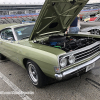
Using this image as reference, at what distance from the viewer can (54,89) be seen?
2691mm

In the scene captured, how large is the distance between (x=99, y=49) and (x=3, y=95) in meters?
2.66

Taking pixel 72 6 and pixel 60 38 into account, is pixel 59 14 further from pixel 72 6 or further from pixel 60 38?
pixel 60 38

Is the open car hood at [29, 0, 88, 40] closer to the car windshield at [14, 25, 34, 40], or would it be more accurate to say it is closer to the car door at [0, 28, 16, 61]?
the car windshield at [14, 25, 34, 40]

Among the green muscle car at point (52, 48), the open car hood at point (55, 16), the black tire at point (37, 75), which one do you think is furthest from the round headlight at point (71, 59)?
the open car hood at point (55, 16)

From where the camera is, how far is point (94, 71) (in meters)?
3.37

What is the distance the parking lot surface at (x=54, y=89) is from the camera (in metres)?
2.43

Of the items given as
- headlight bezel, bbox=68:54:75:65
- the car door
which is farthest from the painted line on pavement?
headlight bezel, bbox=68:54:75:65

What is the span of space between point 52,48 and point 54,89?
97 cm

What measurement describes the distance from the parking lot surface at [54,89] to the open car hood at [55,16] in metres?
1.30

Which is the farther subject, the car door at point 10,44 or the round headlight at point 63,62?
the car door at point 10,44

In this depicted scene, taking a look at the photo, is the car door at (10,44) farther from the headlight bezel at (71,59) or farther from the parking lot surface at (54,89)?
the headlight bezel at (71,59)

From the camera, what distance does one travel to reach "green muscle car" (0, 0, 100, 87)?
2260mm

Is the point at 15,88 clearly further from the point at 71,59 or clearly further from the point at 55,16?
the point at 55,16

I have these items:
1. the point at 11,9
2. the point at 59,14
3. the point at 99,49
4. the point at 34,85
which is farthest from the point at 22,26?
the point at 11,9
